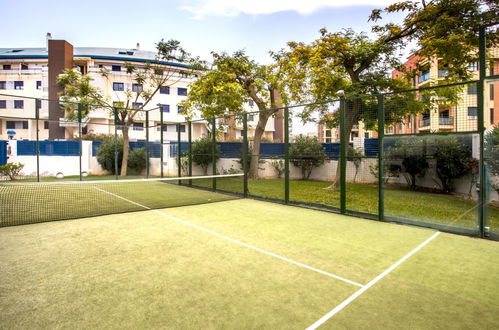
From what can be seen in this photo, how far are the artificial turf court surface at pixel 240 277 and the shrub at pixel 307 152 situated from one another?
4.24 metres

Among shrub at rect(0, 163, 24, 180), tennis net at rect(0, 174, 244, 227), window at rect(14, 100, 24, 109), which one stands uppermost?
window at rect(14, 100, 24, 109)

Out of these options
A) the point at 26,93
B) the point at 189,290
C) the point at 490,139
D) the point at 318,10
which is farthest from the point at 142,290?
the point at 26,93

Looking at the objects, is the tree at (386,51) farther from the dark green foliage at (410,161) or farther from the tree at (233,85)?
the tree at (233,85)

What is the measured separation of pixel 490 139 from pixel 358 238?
121 inches

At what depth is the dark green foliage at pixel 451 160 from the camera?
7602 millimetres

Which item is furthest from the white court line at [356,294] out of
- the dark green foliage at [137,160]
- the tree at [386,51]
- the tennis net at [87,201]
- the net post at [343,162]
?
the dark green foliage at [137,160]

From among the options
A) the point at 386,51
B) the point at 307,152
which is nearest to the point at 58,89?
the point at 307,152

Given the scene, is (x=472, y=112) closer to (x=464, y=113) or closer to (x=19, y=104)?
(x=464, y=113)

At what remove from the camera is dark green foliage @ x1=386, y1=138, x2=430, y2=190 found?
825 cm

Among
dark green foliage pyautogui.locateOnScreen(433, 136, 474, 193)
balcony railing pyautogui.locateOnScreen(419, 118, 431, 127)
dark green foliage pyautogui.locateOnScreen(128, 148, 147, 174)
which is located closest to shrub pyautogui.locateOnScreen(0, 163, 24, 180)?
dark green foliage pyautogui.locateOnScreen(128, 148, 147, 174)

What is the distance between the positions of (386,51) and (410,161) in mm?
5215

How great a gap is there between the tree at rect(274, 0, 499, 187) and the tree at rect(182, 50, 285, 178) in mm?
2243

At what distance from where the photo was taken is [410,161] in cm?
829

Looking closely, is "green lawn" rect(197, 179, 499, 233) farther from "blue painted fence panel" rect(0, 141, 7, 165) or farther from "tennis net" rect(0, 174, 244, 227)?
"blue painted fence panel" rect(0, 141, 7, 165)
